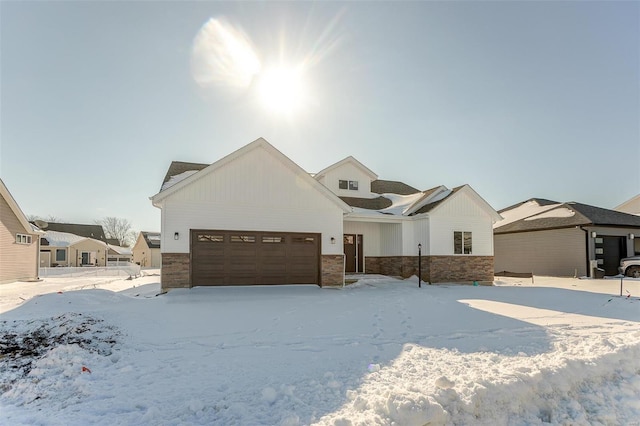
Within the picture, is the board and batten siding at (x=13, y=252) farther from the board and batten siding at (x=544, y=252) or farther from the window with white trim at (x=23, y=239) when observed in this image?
the board and batten siding at (x=544, y=252)

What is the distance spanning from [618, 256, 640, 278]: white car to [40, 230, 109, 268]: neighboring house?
147ft

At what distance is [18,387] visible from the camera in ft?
13.3

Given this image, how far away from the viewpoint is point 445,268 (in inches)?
646

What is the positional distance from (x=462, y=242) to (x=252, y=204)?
10048mm

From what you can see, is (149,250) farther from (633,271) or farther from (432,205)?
(633,271)

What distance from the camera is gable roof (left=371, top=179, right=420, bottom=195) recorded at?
72.8 feet

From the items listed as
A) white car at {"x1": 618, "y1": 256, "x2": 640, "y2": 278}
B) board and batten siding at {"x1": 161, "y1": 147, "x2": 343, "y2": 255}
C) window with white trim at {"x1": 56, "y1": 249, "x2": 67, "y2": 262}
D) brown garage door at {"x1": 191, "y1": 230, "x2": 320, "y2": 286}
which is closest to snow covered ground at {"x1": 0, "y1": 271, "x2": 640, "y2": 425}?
brown garage door at {"x1": 191, "y1": 230, "x2": 320, "y2": 286}

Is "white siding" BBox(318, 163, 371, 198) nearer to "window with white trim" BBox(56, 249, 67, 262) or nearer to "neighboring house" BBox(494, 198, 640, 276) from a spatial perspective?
"neighboring house" BBox(494, 198, 640, 276)

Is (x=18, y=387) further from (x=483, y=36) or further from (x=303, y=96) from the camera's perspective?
(x=483, y=36)

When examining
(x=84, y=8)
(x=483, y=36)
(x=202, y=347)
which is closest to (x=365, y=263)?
(x=483, y=36)

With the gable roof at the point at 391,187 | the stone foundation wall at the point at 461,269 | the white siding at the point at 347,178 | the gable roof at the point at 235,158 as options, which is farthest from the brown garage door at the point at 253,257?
the gable roof at the point at 391,187

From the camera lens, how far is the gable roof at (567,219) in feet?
62.8

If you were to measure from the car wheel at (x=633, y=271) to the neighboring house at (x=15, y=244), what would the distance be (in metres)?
31.4

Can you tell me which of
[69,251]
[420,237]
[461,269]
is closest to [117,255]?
[69,251]
